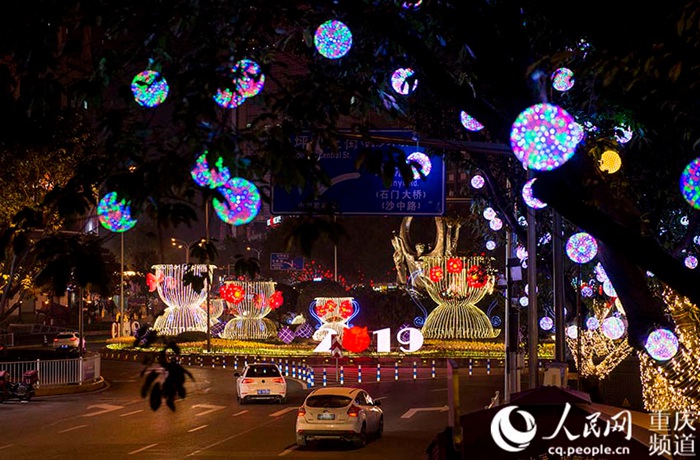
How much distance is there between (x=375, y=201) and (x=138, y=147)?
9.13 m

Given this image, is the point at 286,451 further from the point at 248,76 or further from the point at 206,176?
the point at 206,176

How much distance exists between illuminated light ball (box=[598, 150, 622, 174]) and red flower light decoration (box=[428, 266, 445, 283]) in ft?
118

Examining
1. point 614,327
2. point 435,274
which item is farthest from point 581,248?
point 435,274

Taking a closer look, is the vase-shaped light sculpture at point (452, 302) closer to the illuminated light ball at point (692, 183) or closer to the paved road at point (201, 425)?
the paved road at point (201, 425)

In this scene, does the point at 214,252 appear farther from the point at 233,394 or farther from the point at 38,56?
the point at 233,394

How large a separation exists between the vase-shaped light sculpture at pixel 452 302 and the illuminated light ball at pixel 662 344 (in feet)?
124

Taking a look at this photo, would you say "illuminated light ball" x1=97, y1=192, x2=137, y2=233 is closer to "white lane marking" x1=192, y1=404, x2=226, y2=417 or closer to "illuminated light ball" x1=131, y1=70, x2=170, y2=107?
"illuminated light ball" x1=131, y1=70, x2=170, y2=107

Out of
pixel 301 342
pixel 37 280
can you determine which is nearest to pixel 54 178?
pixel 37 280

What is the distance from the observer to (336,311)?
47219mm

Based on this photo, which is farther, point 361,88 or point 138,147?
point 361,88

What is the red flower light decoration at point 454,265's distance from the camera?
46.3 metres

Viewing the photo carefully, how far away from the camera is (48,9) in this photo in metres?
7.56

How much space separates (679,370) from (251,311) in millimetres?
42854

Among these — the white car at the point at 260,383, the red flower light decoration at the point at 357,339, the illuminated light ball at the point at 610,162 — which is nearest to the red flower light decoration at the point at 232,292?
the red flower light decoration at the point at 357,339
